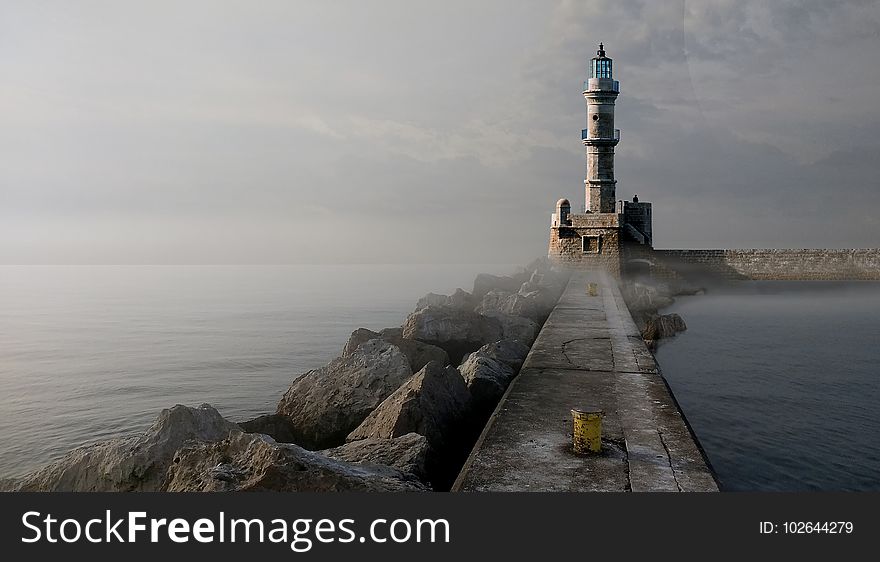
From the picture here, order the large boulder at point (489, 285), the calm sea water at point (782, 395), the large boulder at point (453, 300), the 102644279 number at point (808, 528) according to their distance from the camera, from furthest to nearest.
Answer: the large boulder at point (489, 285), the large boulder at point (453, 300), the calm sea water at point (782, 395), the 102644279 number at point (808, 528)

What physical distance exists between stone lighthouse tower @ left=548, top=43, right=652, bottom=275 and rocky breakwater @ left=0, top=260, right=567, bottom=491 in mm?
24592

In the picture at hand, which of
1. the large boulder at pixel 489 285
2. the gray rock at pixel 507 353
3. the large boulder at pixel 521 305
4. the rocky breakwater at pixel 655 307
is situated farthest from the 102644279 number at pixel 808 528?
the large boulder at pixel 489 285

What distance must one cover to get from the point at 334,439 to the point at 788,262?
38.5m

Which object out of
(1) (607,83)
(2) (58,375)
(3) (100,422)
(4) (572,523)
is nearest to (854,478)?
(4) (572,523)

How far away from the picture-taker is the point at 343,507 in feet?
10.9

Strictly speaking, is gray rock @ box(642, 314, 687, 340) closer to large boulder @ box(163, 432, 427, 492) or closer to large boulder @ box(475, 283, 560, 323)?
large boulder @ box(475, 283, 560, 323)

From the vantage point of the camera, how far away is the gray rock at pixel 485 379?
7120mm

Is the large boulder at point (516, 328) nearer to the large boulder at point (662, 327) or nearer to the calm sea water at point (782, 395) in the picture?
the calm sea water at point (782, 395)

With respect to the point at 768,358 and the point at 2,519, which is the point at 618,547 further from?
the point at 768,358

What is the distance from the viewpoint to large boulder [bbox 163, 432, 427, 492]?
3588 millimetres

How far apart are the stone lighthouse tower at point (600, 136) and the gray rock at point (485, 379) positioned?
91.0 ft

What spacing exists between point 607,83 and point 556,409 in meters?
31.3

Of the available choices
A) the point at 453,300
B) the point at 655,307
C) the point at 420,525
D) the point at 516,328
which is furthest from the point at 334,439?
the point at 655,307

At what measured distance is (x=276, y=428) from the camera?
7289 mm
